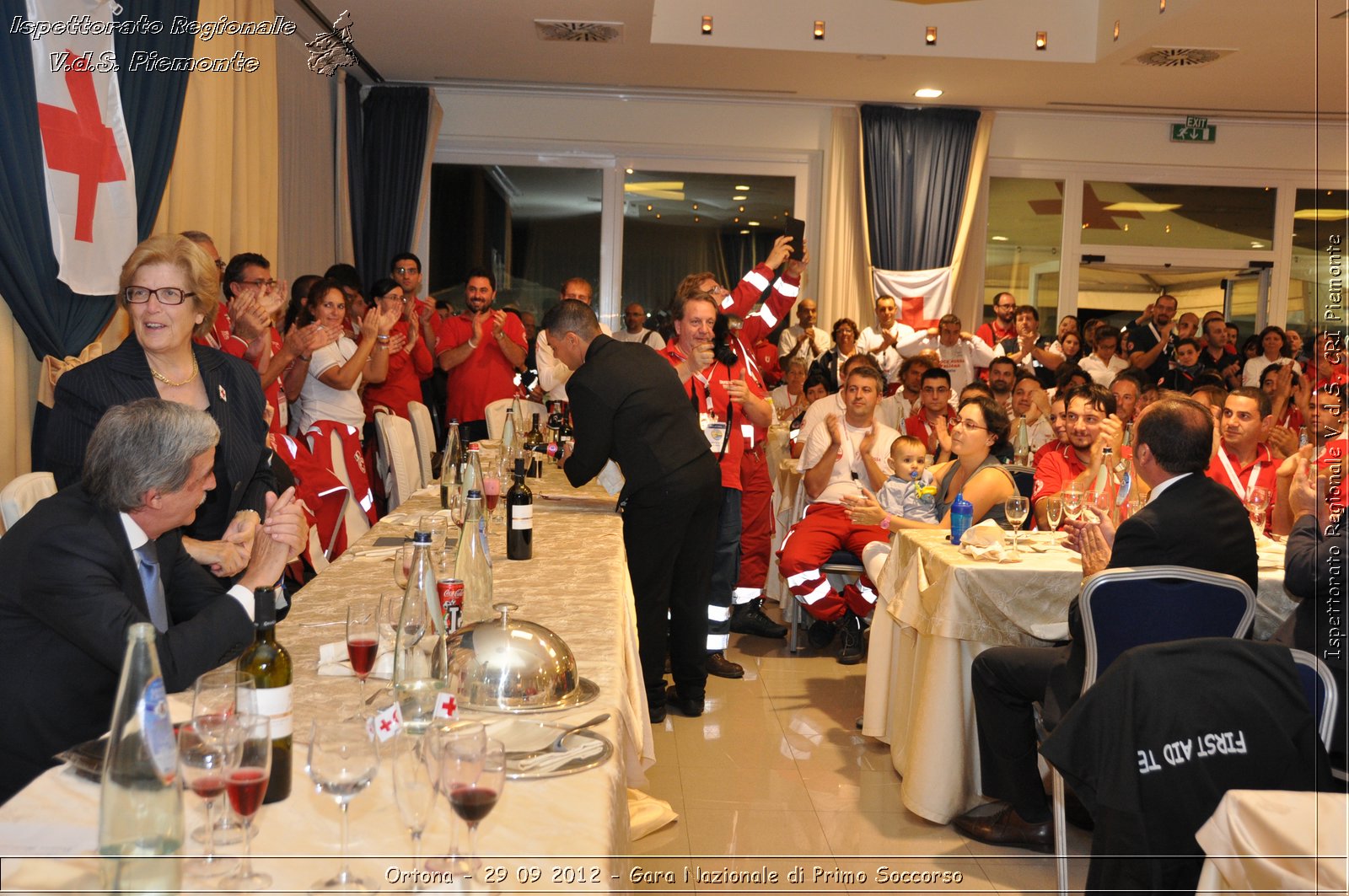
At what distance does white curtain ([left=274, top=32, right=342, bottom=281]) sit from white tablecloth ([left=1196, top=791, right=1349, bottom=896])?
611 centimetres

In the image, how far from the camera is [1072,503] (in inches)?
142

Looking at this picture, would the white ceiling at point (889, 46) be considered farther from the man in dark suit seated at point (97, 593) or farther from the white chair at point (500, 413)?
the man in dark suit seated at point (97, 593)

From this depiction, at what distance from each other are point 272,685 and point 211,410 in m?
1.53

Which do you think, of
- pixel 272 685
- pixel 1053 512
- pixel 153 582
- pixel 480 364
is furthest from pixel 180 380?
pixel 480 364

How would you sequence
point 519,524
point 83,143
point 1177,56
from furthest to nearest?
point 1177,56 < point 83,143 < point 519,524

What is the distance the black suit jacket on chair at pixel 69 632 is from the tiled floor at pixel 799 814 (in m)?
1.50

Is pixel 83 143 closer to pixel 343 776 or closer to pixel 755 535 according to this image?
pixel 755 535

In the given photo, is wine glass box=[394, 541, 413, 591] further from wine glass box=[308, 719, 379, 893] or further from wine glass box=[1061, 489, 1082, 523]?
wine glass box=[1061, 489, 1082, 523]

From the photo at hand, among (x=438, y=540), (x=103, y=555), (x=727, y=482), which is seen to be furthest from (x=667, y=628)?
(x=103, y=555)

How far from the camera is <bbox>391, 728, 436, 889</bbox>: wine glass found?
1260mm

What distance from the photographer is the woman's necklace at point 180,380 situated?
2750 mm

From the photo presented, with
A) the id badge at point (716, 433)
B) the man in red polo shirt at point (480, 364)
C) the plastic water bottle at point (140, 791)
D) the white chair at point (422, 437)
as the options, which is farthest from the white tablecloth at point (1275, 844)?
the man in red polo shirt at point (480, 364)

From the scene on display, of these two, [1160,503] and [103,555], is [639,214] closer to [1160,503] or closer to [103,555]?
[1160,503]

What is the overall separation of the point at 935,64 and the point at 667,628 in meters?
5.40
